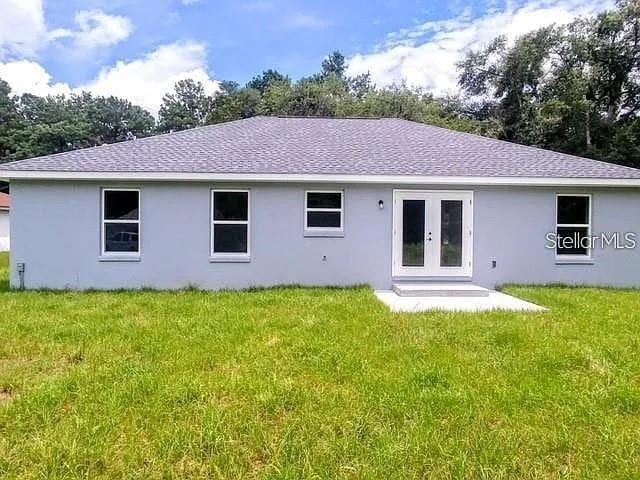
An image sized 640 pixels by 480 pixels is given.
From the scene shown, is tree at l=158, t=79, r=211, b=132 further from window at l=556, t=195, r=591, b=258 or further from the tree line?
window at l=556, t=195, r=591, b=258

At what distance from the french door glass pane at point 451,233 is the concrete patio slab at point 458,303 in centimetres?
132

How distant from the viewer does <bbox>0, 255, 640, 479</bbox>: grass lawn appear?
2.96 m

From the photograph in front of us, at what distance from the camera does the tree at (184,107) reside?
1766 inches

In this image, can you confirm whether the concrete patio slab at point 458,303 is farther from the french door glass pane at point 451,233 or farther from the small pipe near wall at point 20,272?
the small pipe near wall at point 20,272

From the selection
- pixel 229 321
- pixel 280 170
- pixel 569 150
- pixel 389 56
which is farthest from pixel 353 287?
pixel 389 56

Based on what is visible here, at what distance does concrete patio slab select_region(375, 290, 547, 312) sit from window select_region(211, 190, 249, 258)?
3.46m

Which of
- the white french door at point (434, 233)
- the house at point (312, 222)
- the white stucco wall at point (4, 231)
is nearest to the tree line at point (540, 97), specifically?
the house at point (312, 222)

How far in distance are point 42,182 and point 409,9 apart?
16914 millimetres

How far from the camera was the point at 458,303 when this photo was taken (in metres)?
8.12

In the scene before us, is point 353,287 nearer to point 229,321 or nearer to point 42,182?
point 229,321

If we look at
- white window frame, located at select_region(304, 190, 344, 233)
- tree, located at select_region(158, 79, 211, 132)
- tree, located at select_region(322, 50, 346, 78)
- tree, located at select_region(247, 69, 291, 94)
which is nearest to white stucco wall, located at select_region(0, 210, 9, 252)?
tree, located at select_region(158, 79, 211, 132)

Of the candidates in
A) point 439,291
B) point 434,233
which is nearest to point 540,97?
point 434,233

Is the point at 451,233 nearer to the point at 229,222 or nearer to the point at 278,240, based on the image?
the point at 278,240

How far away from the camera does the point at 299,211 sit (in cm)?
988
